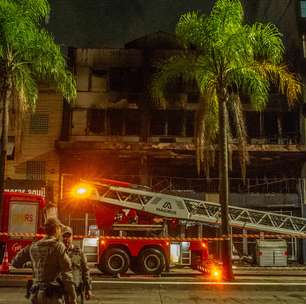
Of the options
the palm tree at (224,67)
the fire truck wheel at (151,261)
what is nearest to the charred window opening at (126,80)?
the palm tree at (224,67)

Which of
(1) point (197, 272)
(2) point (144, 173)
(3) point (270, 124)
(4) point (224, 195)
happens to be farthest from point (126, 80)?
(4) point (224, 195)

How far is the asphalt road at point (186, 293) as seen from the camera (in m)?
11.4

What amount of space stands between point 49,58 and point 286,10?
23090 millimetres

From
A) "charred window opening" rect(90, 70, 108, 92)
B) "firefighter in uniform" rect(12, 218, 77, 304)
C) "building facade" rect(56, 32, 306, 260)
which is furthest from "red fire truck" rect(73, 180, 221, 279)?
"charred window opening" rect(90, 70, 108, 92)

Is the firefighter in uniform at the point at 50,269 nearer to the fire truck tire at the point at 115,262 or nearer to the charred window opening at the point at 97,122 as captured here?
the fire truck tire at the point at 115,262

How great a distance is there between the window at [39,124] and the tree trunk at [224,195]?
16722 millimetres

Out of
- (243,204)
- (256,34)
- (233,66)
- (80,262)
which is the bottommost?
(80,262)

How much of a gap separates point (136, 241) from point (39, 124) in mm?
15483

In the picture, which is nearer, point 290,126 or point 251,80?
point 251,80

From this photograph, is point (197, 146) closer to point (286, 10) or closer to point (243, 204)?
point (243, 204)

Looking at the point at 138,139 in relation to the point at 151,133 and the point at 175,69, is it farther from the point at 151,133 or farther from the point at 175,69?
the point at 175,69

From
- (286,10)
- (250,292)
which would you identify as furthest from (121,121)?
(250,292)

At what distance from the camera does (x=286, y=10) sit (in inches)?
1380

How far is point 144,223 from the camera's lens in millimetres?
19875
